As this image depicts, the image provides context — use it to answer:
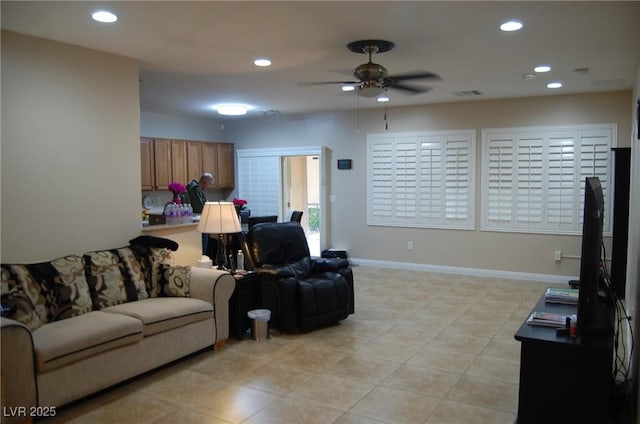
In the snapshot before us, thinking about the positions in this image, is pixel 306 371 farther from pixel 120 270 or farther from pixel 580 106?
pixel 580 106

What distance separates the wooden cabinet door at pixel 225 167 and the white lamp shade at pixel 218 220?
4762 millimetres

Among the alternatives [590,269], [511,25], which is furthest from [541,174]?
[590,269]

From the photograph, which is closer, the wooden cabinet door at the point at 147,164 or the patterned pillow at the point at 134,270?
the patterned pillow at the point at 134,270

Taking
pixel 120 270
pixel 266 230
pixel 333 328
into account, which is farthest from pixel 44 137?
pixel 333 328

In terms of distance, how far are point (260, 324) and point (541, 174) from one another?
15.0ft

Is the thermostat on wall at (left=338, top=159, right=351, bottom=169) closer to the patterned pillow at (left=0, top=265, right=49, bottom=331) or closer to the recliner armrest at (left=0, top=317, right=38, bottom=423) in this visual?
the patterned pillow at (left=0, top=265, right=49, bottom=331)

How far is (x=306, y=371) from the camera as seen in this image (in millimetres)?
3773

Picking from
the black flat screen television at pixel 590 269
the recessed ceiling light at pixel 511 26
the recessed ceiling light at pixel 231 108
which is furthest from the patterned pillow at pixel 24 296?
the recessed ceiling light at pixel 231 108

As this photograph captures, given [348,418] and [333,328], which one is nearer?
[348,418]

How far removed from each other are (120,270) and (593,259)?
3413mm

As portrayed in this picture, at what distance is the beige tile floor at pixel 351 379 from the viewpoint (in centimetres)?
308

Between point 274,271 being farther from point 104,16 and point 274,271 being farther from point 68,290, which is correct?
point 104,16

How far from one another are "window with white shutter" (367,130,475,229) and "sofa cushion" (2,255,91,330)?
509 cm

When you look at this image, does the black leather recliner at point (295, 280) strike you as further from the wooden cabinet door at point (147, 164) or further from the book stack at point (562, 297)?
the wooden cabinet door at point (147, 164)
